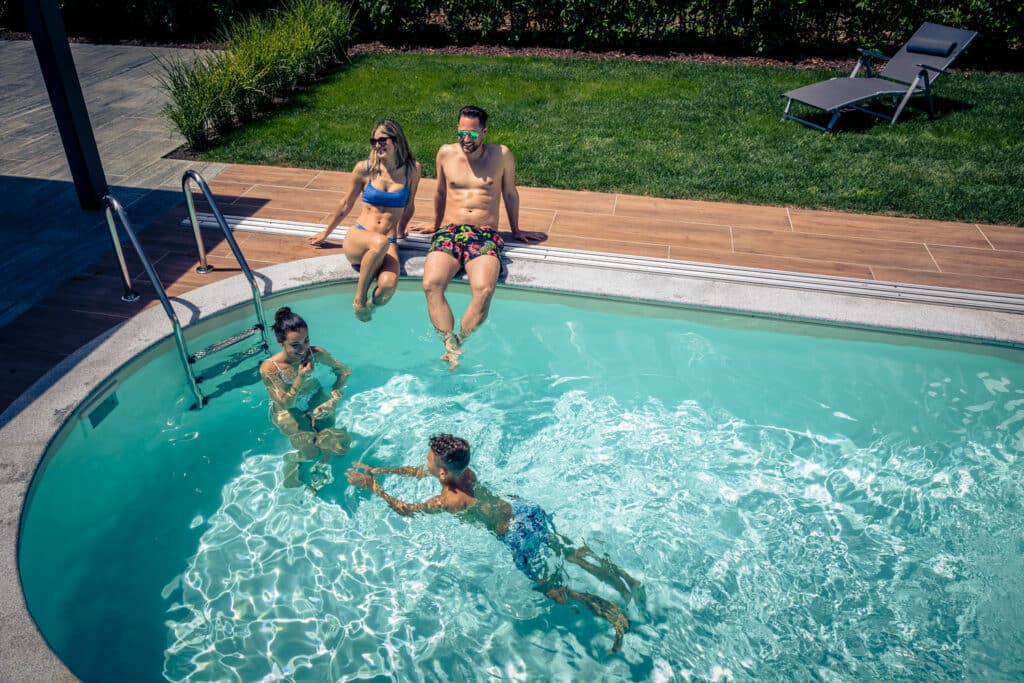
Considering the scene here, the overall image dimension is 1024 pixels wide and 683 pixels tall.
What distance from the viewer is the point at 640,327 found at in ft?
19.1

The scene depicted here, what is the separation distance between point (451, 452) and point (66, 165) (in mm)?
6386

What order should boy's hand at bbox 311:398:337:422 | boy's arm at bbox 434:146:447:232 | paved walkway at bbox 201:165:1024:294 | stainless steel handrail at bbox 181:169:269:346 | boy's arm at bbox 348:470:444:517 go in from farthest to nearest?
paved walkway at bbox 201:165:1024:294, boy's arm at bbox 434:146:447:232, stainless steel handrail at bbox 181:169:269:346, boy's hand at bbox 311:398:337:422, boy's arm at bbox 348:470:444:517

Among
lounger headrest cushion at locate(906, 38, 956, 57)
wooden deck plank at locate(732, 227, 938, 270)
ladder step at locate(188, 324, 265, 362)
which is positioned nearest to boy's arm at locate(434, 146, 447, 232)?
ladder step at locate(188, 324, 265, 362)

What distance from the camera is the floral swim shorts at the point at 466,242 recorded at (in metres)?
5.83

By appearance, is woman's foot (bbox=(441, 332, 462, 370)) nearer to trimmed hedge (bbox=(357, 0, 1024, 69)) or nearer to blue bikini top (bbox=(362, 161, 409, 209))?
blue bikini top (bbox=(362, 161, 409, 209))

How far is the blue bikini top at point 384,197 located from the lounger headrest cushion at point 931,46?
736 centimetres

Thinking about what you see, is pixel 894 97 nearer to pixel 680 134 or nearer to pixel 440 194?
pixel 680 134

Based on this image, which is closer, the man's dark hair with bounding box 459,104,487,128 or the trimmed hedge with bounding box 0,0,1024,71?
the man's dark hair with bounding box 459,104,487,128

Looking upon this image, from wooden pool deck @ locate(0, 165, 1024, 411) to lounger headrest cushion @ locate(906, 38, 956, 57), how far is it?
11.8 feet

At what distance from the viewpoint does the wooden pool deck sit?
18.2 feet

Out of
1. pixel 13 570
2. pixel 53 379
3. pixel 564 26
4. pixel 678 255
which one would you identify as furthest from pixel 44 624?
pixel 564 26

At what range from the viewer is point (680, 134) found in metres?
8.81

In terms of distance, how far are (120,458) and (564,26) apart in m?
9.64

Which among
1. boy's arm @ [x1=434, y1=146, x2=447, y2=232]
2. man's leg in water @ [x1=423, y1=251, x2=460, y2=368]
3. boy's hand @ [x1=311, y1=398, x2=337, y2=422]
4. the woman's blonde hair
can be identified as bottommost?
boy's hand @ [x1=311, y1=398, x2=337, y2=422]
